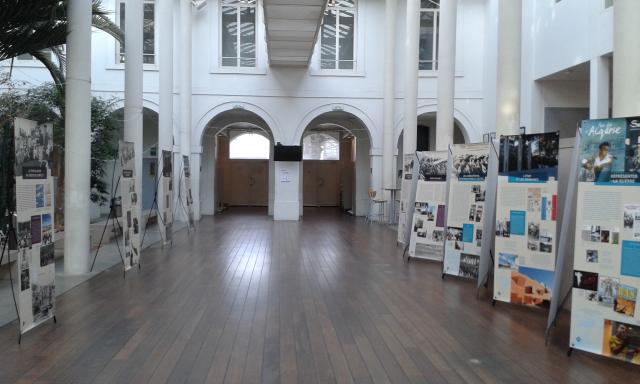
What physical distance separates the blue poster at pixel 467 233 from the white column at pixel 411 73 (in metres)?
6.44

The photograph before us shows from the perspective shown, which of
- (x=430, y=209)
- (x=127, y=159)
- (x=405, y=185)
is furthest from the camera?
(x=405, y=185)

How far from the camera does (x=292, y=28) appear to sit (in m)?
13.1

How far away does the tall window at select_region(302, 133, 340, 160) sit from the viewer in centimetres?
2467

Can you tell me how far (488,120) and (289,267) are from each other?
10682mm

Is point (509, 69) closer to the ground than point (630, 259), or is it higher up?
higher up

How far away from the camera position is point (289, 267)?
28.0 feet

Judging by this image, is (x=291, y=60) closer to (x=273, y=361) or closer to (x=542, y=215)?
(x=542, y=215)

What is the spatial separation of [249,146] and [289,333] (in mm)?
20270

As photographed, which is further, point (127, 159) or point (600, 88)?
point (600, 88)

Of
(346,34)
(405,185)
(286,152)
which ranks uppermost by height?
(346,34)

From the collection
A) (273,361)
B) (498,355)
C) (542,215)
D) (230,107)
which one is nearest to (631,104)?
(542,215)

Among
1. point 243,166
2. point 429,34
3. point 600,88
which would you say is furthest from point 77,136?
point 243,166

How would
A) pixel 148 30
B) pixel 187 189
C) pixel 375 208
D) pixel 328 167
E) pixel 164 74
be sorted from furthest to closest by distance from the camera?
pixel 328 167 < pixel 375 208 < pixel 148 30 < pixel 187 189 < pixel 164 74

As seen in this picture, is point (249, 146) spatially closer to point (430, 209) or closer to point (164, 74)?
point (164, 74)
